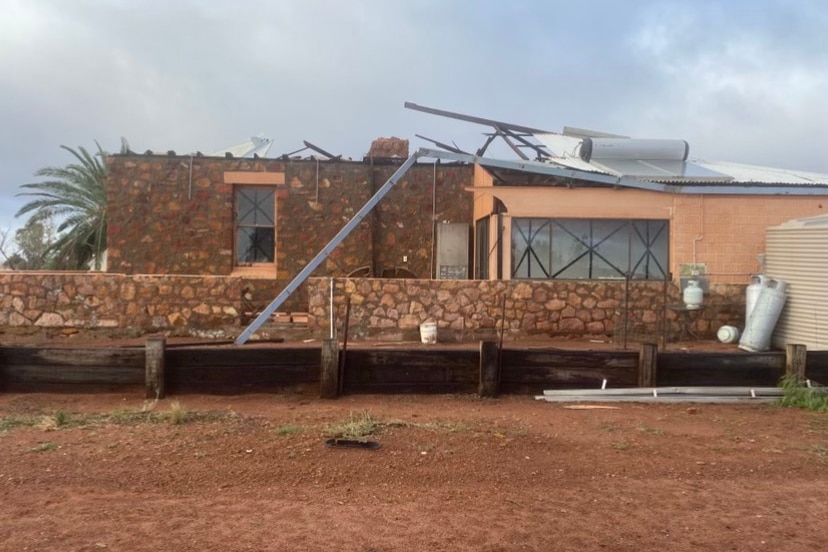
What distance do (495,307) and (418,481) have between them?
8235mm

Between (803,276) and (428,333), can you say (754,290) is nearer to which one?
(803,276)

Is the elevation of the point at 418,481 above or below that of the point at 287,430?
below

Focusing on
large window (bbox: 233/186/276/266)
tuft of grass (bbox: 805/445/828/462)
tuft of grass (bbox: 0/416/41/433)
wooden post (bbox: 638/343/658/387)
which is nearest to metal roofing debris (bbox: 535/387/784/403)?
wooden post (bbox: 638/343/658/387)

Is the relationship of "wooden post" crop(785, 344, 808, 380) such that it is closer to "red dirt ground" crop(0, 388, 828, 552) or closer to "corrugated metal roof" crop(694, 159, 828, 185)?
"red dirt ground" crop(0, 388, 828, 552)

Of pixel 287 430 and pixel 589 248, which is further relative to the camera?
pixel 589 248

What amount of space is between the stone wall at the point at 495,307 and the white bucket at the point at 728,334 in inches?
17.4

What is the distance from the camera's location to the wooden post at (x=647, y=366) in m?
9.15

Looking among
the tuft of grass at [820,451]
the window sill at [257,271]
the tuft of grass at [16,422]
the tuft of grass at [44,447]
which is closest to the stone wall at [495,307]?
the window sill at [257,271]

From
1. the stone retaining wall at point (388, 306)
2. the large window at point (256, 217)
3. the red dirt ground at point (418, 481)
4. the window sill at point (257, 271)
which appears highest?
the large window at point (256, 217)

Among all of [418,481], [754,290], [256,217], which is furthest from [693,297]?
[418,481]

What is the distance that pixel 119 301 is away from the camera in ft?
46.2

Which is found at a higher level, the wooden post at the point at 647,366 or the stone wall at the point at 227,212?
the stone wall at the point at 227,212

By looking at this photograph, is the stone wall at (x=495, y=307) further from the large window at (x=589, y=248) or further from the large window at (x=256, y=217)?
the large window at (x=256, y=217)

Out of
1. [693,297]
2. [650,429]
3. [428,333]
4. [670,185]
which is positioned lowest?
[650,429]
